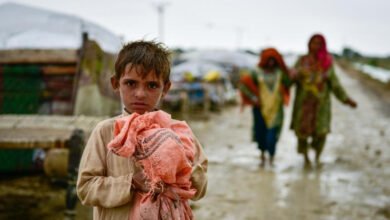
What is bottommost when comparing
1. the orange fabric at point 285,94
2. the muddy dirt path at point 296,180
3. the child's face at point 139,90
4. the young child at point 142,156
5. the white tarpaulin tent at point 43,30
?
the muddy dirt path at point 296,180

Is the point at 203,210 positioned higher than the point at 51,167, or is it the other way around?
the point at 51,167

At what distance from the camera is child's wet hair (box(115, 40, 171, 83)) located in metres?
1.74

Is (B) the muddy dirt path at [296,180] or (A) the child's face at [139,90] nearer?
(A) the child's face at [139,90]

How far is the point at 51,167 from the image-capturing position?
4699 mm

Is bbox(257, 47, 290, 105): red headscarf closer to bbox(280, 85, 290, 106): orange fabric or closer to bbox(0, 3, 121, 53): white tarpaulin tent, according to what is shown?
bbox(280, 85, 290, 106): orange fabric

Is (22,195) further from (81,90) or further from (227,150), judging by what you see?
(227,150)

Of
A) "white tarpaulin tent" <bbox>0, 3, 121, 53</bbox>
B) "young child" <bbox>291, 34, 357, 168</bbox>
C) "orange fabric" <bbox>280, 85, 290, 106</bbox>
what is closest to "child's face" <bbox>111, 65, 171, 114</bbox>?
"white tarpaulin tent" <bbox>0, 3, 121, 53</bbox>

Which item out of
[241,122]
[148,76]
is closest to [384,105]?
[241,122]

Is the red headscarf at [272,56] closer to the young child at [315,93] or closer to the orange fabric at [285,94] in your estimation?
the orange fabric at [285,94]

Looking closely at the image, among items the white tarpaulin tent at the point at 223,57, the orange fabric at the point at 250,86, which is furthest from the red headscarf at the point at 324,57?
the white tarpaulin tent at the point at 223,57

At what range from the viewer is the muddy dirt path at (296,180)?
185 inches

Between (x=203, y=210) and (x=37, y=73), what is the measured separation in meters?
3.16

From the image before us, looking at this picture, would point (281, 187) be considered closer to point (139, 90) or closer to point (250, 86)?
point (250, 86)

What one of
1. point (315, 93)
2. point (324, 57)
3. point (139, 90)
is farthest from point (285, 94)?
point (139, 90)
